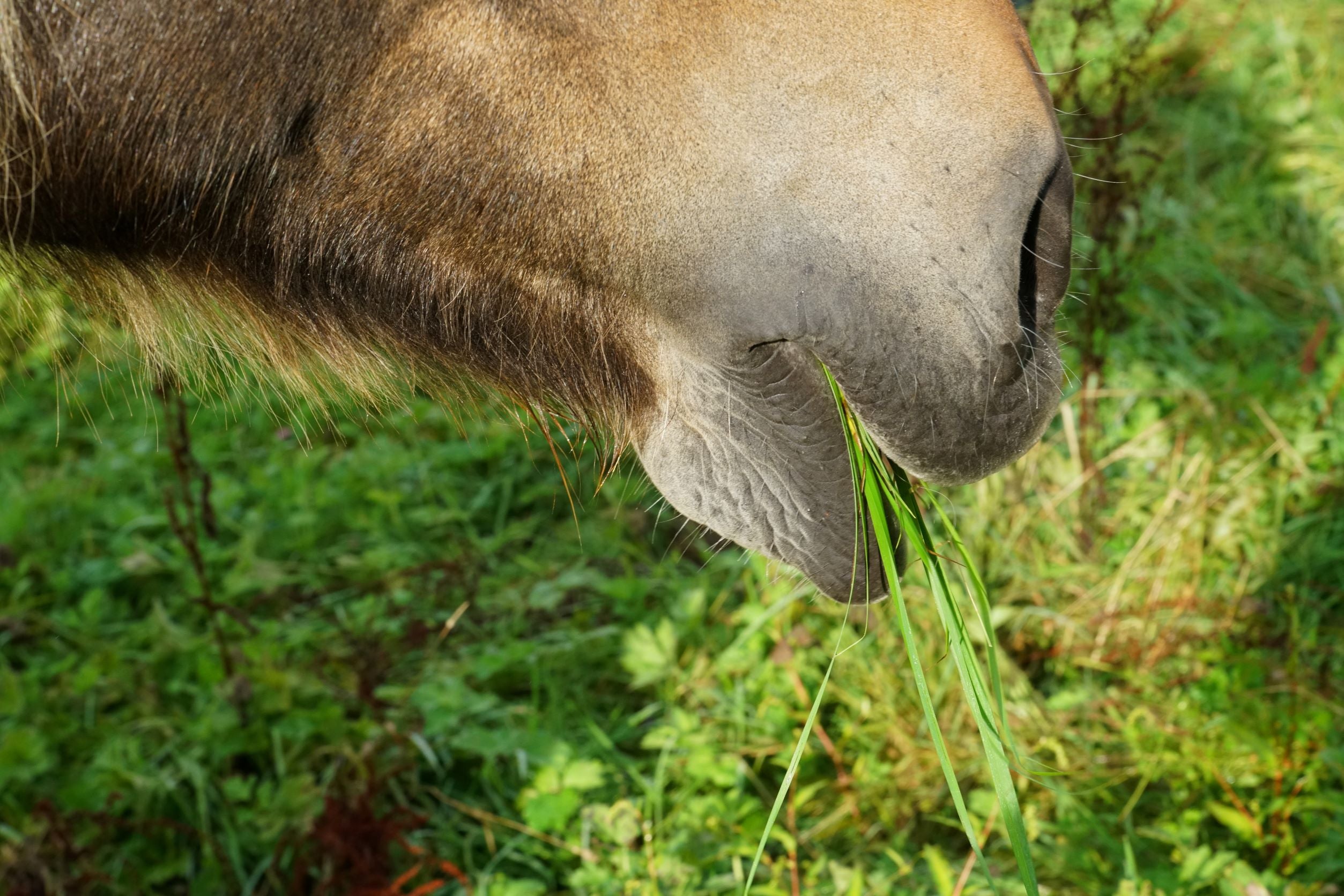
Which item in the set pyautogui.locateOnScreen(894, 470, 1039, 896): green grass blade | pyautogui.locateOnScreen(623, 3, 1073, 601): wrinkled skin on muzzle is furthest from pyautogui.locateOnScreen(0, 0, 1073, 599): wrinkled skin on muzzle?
pyautogui.locateOnScreen(894, 470, 1039, 896): green grass blade

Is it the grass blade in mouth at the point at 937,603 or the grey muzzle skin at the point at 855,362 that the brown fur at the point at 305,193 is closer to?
the grey muzzle skin at the point at 855,362

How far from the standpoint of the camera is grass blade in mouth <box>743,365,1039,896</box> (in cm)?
134

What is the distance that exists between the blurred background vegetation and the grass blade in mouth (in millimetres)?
347

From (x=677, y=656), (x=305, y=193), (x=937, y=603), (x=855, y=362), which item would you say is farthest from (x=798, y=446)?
(x=677, y=656)

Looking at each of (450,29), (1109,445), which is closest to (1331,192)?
(1109,445)

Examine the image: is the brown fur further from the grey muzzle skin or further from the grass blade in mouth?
the grass blade in mouth

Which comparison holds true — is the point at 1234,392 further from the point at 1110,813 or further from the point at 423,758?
the point at 423,758

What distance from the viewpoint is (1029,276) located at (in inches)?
51.7

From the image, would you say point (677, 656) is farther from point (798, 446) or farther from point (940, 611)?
point (798, 446)

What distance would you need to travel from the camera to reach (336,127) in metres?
1.35

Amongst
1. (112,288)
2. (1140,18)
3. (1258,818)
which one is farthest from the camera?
(1140,18)

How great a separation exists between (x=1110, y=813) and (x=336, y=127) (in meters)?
Result: 1.80

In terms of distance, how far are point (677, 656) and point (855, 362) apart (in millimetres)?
1362

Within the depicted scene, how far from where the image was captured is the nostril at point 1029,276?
4.23 feet
